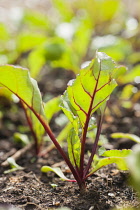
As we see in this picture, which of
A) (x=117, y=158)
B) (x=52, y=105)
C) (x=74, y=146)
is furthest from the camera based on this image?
(x=52, y=105)

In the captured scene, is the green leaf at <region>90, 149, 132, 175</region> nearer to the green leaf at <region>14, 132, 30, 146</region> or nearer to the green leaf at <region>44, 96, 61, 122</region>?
the green leaf at <region>44, 96, 61, 122</region>

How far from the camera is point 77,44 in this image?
264 cm

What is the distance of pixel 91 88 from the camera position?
1184mm

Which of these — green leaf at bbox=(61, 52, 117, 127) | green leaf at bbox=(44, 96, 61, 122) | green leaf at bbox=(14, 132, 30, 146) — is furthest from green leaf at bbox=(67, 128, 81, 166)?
green leaf at bbox=(14, 132, 30, 146)

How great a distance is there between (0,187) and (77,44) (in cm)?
158

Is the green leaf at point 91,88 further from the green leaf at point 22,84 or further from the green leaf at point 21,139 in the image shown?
the green leaf at point 21,139

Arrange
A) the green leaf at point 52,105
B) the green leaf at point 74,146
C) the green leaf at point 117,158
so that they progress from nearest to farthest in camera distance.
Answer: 1. the green leaf at point 117,158
2. the green leaf at point 74,146
3. the green leaf at point 52,105

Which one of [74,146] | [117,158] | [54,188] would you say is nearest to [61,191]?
[54,188]

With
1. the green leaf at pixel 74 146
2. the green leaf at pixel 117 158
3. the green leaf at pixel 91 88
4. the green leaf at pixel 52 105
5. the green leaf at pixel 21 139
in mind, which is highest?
the green leaf at pixel 52 105

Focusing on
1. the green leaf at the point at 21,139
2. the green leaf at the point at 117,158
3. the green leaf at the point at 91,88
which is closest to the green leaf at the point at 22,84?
the green leaf at the point at 91,88

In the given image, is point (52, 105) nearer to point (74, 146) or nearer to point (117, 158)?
point (74, 146)

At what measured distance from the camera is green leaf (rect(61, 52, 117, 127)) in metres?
1.14

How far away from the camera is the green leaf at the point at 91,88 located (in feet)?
3.75

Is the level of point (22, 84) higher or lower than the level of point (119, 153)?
higher
